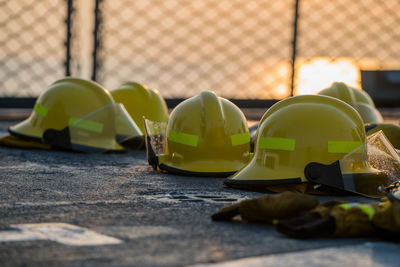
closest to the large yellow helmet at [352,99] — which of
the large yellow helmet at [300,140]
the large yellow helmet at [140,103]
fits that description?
the large yellow helmet at [140,103]

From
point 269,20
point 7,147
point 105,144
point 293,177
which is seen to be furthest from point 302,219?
point 269,20

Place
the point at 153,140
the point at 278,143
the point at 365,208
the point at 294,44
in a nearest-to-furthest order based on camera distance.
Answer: the point at 365,208 → the point at 278,143 → the point at 153,140 → the point at 294,44

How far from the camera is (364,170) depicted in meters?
3.96

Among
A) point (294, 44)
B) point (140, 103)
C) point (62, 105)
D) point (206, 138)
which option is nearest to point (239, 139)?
point (206, 138)

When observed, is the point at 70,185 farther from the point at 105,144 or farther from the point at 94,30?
the point at 94,30

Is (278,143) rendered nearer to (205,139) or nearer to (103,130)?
(205,139)

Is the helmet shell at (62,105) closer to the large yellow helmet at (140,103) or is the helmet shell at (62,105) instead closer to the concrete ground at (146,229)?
the large yellow helmet at (140,103)

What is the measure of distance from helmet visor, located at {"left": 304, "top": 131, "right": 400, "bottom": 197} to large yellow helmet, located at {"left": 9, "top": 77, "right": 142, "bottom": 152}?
2580 mm

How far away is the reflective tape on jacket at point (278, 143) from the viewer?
13.3 ft

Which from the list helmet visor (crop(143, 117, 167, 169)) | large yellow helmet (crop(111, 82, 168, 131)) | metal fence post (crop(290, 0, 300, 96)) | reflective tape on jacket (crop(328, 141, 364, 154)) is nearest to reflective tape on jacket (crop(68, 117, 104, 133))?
large yellow helmet (crop(111, 82, 168, 131))

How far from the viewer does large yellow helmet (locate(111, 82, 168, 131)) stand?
6.95m

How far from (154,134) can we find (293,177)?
1440 mm

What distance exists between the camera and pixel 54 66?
30.9ft

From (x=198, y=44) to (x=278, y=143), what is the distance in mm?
6119
